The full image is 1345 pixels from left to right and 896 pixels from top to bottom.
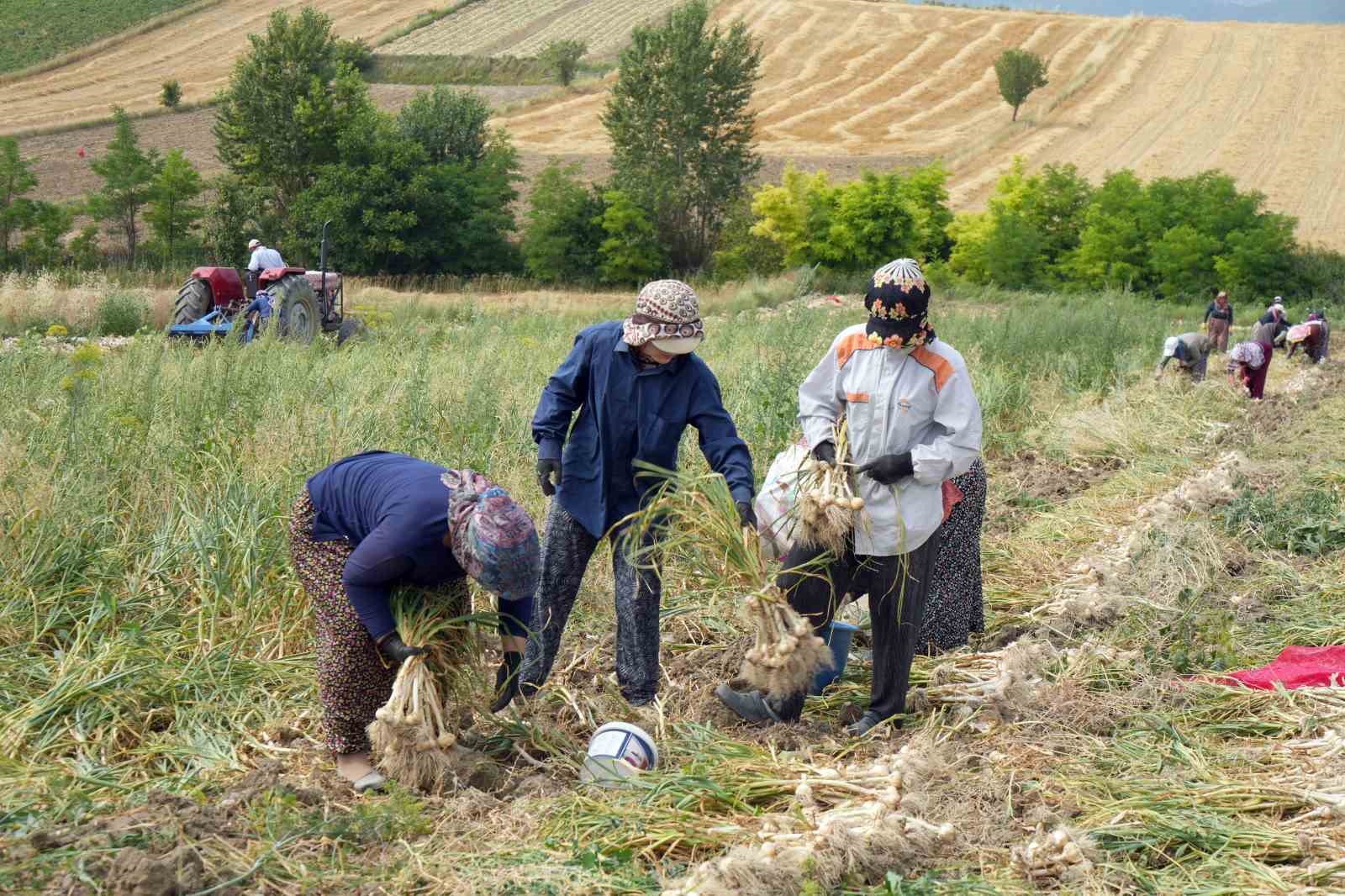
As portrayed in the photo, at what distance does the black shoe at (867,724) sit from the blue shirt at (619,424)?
933 mm

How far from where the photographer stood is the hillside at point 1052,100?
3800cm

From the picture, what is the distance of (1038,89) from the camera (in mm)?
47156

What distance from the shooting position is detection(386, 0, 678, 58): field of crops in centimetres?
5056

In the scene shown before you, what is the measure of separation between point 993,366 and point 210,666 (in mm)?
8611

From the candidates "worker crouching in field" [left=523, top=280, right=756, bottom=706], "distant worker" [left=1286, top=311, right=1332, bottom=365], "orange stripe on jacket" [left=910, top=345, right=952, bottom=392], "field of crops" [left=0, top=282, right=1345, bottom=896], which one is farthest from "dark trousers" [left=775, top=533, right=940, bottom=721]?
"distant worker" [left=1286, top=311, right=1332, bottom=365]

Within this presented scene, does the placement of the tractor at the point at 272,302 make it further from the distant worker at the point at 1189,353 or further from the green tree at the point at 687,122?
the green tree at the point at 687,122

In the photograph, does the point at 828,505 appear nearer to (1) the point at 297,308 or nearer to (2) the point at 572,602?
(2) the point at 572,602

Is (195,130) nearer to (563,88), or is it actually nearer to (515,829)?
(563,88)

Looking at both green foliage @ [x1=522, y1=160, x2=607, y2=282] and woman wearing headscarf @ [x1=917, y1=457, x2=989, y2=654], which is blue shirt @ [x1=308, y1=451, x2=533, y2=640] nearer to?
woman wearing headscarf @ [x1=917, y1=457, x2=989, y2=654]

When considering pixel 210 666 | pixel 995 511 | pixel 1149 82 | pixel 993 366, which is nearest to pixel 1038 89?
pixel 1149 82

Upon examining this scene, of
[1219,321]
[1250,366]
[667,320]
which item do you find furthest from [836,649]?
[1219,321]

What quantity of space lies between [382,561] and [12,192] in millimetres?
28291

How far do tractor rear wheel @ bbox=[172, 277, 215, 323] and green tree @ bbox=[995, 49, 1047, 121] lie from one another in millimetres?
38244

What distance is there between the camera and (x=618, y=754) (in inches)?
145
